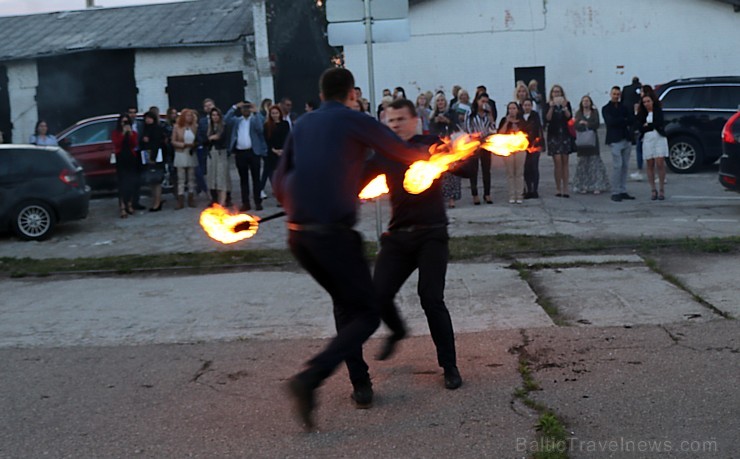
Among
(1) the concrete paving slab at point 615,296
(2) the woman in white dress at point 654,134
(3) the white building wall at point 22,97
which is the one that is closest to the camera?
(1) the concrete paving slab at point 615,296

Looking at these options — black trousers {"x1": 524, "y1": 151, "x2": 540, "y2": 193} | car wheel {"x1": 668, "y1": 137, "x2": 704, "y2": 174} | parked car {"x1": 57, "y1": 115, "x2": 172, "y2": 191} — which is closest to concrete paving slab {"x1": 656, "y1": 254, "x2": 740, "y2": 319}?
black trousers {"x1": 524, "y1": 151, "x2": 540, "y2": 193}

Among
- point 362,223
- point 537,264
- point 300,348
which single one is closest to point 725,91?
point 362,223

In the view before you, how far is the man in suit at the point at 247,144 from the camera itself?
621 inches

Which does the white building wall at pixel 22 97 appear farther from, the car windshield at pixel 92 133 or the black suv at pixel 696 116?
the black suv at pixel 696 116

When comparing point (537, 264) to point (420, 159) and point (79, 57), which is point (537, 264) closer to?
point (420, 159)

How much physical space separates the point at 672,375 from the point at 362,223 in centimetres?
842

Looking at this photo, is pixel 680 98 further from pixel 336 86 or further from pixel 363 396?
pixel 336 86

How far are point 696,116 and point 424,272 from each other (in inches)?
559

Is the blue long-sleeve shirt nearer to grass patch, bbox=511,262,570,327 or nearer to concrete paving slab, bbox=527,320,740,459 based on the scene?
concrete paving slab, bbox=527,320,740,459

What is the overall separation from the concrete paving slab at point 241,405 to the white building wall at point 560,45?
21934mm

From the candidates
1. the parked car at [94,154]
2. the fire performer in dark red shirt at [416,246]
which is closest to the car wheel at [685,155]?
the parked car at [94,154]

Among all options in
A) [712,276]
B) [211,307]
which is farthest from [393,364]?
[712,276]

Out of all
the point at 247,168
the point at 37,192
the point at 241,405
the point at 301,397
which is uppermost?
the point at 247,168

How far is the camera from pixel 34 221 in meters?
14.7
